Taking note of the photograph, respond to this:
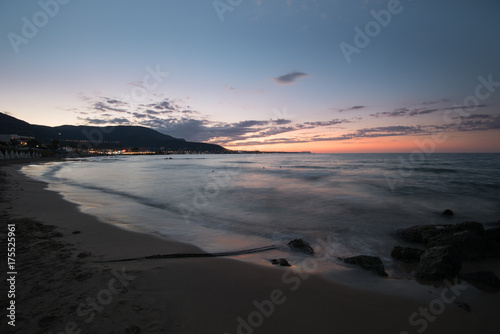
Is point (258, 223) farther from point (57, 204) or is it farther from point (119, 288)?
point (57, 204)

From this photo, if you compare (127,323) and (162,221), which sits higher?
(127,323)

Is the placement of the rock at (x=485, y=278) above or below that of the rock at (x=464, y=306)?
above

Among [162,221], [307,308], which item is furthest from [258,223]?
[307,308]

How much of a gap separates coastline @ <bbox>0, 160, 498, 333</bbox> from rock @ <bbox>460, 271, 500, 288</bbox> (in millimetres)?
1084

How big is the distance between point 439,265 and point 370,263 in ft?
4.29

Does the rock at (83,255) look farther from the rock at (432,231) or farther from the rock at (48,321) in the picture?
the rock at (432,231)

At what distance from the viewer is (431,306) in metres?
3.86

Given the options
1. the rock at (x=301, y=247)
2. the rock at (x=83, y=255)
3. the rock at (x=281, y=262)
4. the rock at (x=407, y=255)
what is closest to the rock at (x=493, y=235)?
the rock at (x=407, y=255)

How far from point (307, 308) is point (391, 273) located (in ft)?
9.26

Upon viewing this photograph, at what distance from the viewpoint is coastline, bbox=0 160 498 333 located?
2.97 metres

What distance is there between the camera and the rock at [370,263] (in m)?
5.00

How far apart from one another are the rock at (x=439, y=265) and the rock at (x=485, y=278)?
0.20m

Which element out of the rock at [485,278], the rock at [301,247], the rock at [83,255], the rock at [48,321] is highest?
the rock at [48,321]

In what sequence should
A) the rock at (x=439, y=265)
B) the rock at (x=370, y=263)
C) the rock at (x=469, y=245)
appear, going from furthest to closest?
1. the rock at (x=469, y=245)
2. the rock at (x=370, y=263)
3. the rock at (x=439, y=265)
